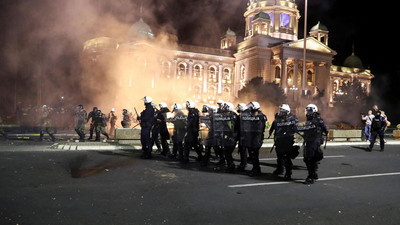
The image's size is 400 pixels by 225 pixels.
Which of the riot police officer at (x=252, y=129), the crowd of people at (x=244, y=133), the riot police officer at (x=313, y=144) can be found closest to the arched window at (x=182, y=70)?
the crowd of people at (x=244, y=133)

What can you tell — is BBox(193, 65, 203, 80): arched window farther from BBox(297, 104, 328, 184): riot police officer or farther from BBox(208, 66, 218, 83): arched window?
BBox(297, 104, 328, 184): riot police officer

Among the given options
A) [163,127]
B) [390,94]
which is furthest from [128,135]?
[390,94]

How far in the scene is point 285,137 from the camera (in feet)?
24.4

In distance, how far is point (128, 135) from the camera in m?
13.8

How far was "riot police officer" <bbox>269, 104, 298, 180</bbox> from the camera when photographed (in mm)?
7230

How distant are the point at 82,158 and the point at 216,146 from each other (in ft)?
12.2

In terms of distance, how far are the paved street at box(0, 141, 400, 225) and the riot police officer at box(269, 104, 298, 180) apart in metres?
0.34

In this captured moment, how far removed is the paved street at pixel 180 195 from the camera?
14.4 feet

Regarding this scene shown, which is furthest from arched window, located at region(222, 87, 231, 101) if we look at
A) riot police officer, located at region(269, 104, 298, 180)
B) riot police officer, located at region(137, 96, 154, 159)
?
riot police officer, located at region(269, 104, 298, 180)

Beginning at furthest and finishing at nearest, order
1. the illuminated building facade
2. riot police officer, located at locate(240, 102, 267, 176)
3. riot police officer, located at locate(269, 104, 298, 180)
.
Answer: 1. the illuminated building facade
2. riot police officer, located at locate(240, 102, 267, 176)
3. riot police officer, located at locate(269, 104, 298, 180)

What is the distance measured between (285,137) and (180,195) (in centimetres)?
299

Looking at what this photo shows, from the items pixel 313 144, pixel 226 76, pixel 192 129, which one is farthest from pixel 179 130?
pixel 226 76

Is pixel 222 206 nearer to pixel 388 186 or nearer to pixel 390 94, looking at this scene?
pixel 388 186

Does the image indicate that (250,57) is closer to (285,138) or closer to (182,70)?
(182,70)
